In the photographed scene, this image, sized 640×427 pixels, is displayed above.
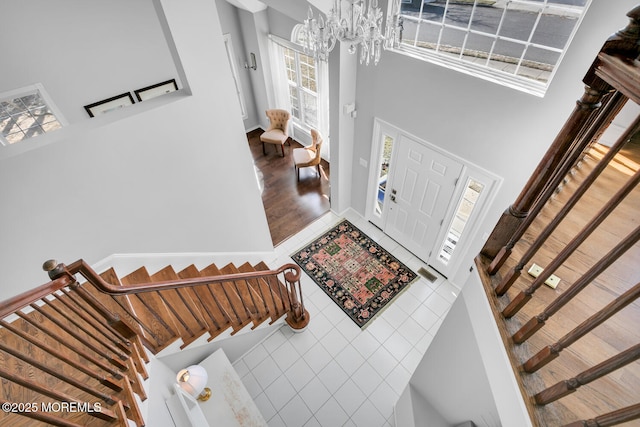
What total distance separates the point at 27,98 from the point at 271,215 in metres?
3.59

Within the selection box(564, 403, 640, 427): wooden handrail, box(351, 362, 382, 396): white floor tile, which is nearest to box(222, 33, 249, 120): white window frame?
box(351, 362, 382, 396): white floor tile

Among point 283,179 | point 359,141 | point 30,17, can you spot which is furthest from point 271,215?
point 30,17

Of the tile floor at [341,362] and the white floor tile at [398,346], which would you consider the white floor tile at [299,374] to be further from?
the white floor tile at [398,346]

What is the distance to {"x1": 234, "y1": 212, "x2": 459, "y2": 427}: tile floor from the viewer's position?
3287 millimetres

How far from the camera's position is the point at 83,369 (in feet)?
4.69

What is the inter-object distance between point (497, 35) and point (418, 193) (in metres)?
2.00

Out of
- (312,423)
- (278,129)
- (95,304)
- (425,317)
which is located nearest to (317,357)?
(312,423)

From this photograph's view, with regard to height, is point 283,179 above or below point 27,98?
below

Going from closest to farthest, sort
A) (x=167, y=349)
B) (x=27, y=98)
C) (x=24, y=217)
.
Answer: (x=24, y=217) → (x=167, y=349) → (x=27, y=98)

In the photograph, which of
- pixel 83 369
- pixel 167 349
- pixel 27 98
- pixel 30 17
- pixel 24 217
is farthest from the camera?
pixel 27 98

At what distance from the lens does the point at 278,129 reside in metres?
6.99

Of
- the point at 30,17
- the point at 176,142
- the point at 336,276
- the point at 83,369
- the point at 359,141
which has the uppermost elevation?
the point at 30,17

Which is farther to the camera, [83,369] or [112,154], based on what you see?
[112,154]

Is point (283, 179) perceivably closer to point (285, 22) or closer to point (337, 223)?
point (337, 223)
